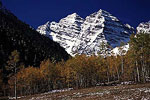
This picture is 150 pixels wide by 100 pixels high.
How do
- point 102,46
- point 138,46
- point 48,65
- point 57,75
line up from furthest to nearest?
point 57,75
point 48,65
point 102,46
point 138,46

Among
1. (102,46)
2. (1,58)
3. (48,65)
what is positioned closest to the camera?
(102,46)

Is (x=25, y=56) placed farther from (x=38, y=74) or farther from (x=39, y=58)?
(x=38, y=74)

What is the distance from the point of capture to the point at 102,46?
56938 mm

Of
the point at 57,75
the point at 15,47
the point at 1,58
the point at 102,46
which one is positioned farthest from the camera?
the point at 15,47

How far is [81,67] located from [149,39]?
25.4 m

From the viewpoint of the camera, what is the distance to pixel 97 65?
6575 centimetres

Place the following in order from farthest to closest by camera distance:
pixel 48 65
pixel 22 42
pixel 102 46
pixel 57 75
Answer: pixel 22 42 < pixel 57 75 < pixel 48 65 < pixel 102 46

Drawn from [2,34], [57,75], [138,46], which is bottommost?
[57,75]

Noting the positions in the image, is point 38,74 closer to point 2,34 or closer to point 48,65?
point 48,65

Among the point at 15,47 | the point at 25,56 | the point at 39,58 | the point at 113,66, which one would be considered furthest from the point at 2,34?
the point at 113,66

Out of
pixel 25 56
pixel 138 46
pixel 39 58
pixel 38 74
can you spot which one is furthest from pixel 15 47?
pixel 138 46

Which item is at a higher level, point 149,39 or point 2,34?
point 2,34

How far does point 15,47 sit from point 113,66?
93.8m

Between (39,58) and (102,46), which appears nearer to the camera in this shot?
(102,46)
